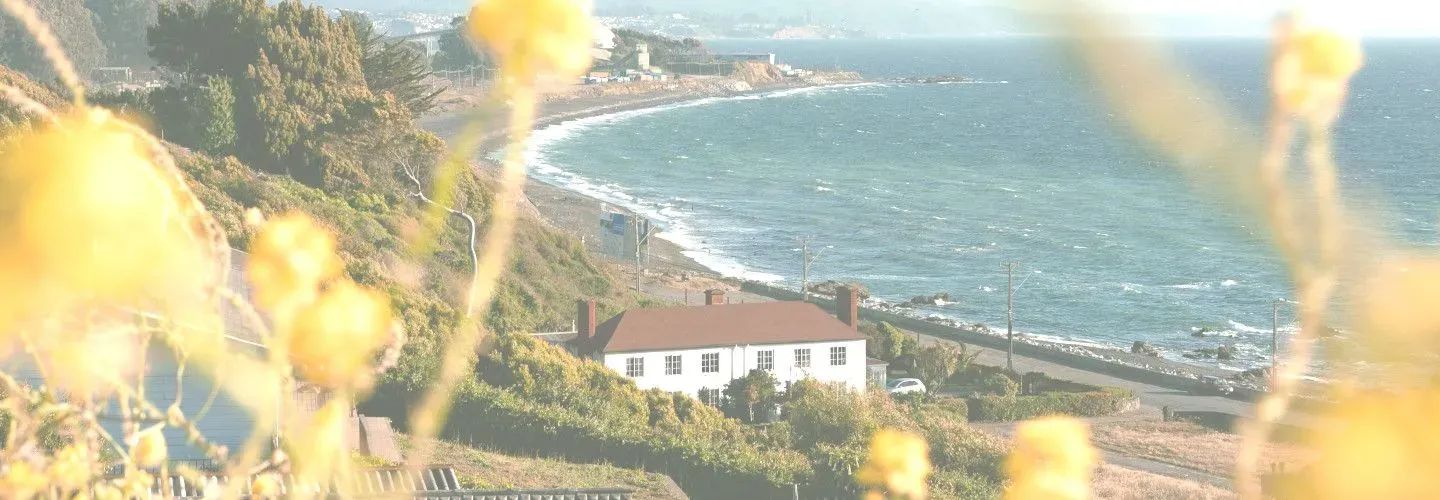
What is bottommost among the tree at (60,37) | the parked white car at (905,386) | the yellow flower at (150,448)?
the parked white car at (905,386)

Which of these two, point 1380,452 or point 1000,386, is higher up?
point 1380,452

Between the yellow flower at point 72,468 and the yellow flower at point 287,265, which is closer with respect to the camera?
the yellow flower at point 287,265

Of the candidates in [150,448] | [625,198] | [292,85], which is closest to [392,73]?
[292,85]

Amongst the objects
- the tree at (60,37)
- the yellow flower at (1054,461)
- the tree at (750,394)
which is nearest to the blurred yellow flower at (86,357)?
the yellow flower at (1054,461)

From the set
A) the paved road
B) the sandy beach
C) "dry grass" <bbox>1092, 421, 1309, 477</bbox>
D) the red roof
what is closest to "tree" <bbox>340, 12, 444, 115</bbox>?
the sandy beach

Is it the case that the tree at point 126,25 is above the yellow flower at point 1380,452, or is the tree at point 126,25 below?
below

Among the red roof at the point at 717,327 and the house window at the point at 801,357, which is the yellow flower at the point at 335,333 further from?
the house window at the point at 801,357

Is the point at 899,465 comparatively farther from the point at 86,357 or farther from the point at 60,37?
the point at 60,37
